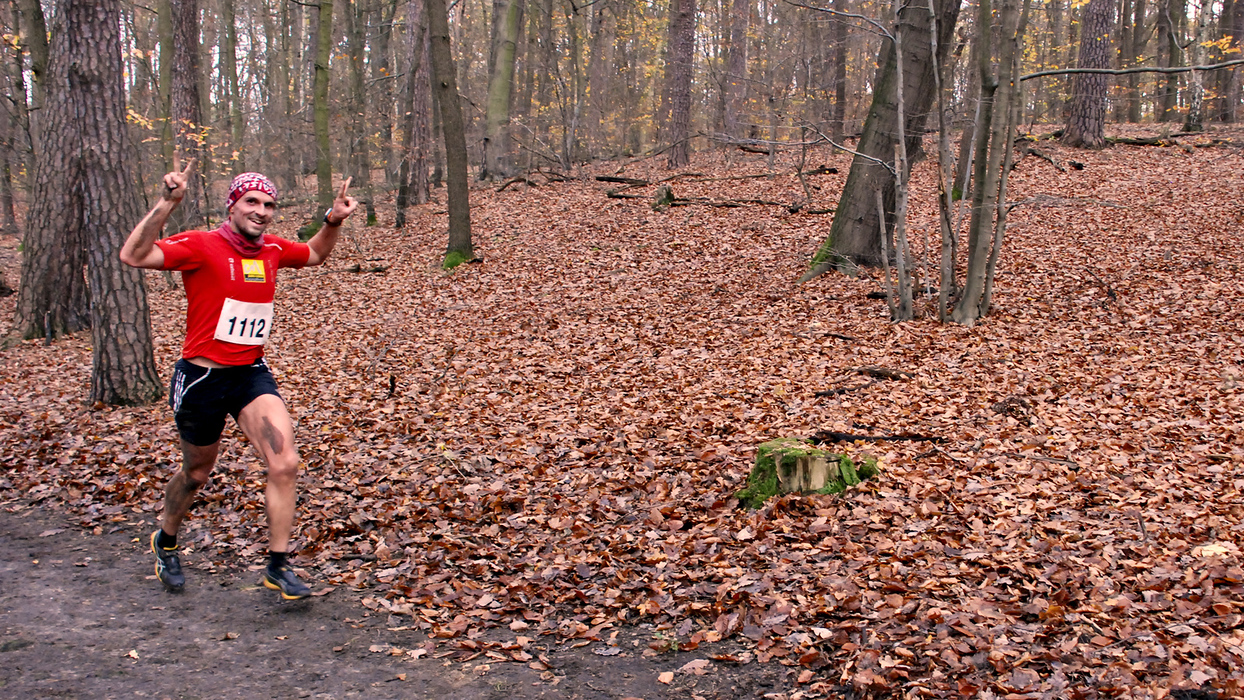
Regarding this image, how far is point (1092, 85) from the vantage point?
18.1 meters

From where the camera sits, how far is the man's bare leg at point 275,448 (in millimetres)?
4332

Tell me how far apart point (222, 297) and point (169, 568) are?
1.74 meters

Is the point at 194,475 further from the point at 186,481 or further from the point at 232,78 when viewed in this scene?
the point at 232,78

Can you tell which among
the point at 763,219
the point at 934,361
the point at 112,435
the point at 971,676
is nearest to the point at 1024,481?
the point at 971,676

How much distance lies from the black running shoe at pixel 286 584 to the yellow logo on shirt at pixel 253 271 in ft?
5.31

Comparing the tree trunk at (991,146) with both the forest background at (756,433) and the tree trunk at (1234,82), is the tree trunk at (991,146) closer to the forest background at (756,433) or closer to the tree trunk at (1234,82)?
the forest background at (756,433)

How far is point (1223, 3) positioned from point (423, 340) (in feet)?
95.5

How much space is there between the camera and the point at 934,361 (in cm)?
841

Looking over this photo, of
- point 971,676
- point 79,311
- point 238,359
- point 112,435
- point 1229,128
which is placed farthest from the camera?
point 1229,128

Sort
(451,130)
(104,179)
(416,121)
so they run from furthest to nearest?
(416,121)
(451,130)
(104,179)

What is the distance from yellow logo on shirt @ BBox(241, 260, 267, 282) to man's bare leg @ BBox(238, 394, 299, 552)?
63 cm

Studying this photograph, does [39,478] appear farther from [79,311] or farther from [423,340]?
[79,311]

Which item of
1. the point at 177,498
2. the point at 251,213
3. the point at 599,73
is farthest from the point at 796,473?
the point at 599,73

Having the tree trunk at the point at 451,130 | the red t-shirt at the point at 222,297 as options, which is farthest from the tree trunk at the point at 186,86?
the red t-shirt at the point at 222,297
